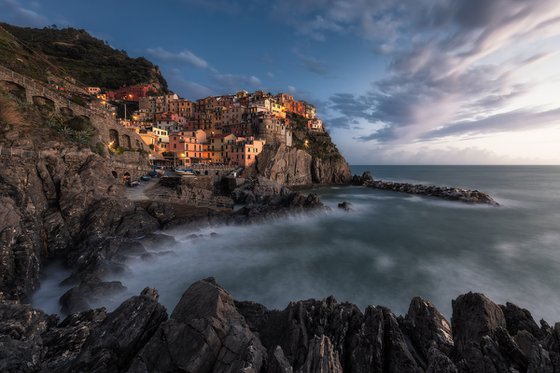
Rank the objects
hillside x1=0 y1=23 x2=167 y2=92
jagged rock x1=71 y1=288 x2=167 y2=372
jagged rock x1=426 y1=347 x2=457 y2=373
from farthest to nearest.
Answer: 1. hillside x1=0 y1=23 x2=167 y2=92
2. jagged rock x1=71 y1=288 x2=167 y2=372
3. jagged rock x1=426 y1=347 x2=457 y2=373

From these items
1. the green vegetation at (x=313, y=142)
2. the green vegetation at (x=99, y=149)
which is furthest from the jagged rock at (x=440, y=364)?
the green vegetation at (x=313, y=142)

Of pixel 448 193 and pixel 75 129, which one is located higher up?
pixel 75 129

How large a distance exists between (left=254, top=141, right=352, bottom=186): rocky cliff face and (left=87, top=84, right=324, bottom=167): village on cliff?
3.73m

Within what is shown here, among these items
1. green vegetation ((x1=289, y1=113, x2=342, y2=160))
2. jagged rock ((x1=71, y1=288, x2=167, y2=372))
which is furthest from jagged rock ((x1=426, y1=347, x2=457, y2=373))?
green vegetation ((x1=289, y1=113, x2=342, y2=160))

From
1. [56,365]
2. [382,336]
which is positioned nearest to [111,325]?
[56,365]

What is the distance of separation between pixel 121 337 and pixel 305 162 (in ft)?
253

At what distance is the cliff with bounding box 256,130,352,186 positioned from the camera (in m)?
69.2

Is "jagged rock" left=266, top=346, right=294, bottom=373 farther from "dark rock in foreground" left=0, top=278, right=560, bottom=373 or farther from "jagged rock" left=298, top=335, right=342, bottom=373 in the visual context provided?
"jagged rock" left=298, top=335, right=342, bottom=373

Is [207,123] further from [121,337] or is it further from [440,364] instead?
[440,364]

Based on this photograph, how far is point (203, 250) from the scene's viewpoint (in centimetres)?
2283

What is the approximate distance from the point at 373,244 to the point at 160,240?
21.7 metres

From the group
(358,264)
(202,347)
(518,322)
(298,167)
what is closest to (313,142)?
(298,167)

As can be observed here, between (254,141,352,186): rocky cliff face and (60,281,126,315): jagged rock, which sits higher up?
(254,141,352,186): rocky cliff face

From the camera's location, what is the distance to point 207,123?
87.8 meters
